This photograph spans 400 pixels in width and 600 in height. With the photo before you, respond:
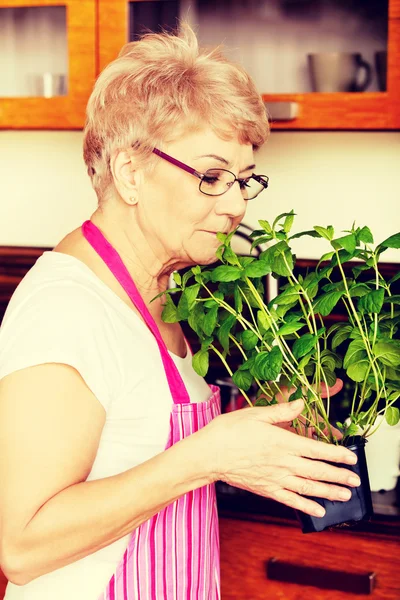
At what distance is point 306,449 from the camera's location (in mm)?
1114

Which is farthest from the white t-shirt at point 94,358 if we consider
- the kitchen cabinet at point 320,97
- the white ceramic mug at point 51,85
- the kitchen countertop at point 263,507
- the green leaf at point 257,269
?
the white ceramic mug at point 51,85

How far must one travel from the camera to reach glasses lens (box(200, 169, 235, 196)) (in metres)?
1.27

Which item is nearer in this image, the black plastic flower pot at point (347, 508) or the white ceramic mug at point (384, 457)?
the black plastic flower pot at point (347, 508)

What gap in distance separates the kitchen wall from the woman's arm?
140cm

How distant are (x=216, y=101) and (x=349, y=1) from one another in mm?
870

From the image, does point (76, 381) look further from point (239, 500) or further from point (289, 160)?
point (289, 160)

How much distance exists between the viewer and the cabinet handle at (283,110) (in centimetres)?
195

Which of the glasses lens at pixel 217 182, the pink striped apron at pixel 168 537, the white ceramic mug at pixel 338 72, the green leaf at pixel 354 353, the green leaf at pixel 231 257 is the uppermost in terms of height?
the white ceramic mug at pixel 338 72

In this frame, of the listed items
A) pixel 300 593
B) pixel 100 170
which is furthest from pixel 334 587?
pixel 100 170

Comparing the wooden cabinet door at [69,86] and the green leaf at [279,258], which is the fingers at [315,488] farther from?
the wooden cabinet door at [69,86]

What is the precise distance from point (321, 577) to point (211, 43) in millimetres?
1275

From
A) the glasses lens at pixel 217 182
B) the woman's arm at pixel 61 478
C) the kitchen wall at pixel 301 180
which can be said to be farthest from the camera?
the kitchen wall at pixel 301 180

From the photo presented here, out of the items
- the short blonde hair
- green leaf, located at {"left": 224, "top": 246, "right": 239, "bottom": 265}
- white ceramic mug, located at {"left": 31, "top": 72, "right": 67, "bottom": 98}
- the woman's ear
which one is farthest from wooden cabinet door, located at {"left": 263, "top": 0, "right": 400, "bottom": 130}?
green leaf, located at {"left": 224, "top": 246, "right": 239, "bottom": 265}

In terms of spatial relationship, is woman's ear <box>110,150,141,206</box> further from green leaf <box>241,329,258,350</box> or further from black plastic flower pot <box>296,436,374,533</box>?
black plastic flower pot <box>296,436,374,533</box>
